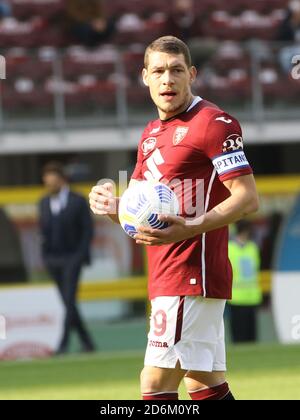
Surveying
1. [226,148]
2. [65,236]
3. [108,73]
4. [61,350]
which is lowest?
[226,148]

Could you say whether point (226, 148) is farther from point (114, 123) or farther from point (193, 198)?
point (114, 123)

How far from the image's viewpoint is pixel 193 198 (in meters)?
6.13

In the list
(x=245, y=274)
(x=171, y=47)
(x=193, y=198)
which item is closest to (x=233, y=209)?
(x=193, y=198)

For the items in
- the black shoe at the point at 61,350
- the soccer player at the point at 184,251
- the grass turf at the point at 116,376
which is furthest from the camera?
the black shoe at the point at 61,350

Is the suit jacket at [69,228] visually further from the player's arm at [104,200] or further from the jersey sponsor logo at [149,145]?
the player's arm at [104,200]

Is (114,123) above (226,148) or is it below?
above

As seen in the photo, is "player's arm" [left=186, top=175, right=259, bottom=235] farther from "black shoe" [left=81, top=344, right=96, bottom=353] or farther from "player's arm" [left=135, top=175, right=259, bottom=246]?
"black shoe" [left=81, top=344, right=96, bottom=353]

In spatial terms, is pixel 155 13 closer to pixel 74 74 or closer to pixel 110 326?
pixel 74 74

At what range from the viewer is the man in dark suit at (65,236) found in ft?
47.0

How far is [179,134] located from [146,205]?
53 centimetres

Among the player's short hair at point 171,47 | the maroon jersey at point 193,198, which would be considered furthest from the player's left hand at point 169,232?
the player's short hair at point 171,47

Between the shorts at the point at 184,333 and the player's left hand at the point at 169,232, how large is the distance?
1.62ft

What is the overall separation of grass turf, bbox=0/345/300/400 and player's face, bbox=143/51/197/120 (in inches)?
141

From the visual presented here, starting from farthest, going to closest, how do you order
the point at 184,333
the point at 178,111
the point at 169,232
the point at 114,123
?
the point at 114,123, the point at 178,111, the point at 184,333, the point at 169,232
